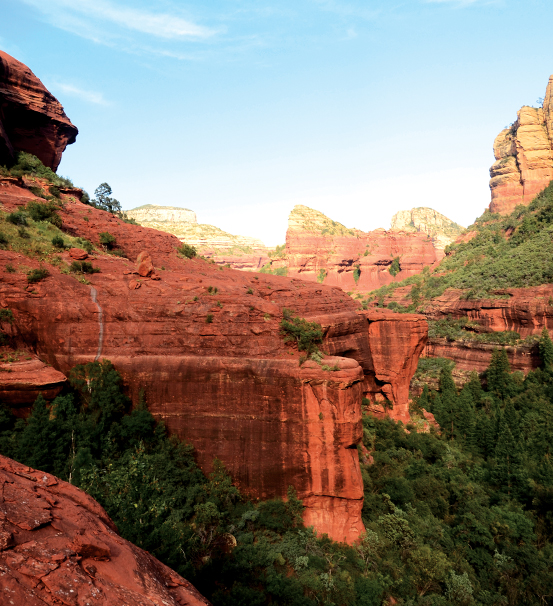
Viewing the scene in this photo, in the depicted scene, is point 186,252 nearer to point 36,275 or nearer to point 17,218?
point 17,218

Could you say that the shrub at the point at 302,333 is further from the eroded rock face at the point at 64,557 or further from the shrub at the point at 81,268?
the eroded rock face at the point at 64,557

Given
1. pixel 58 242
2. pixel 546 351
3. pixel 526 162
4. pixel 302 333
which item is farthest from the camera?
pixel 526 162

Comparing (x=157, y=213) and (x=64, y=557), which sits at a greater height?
(x=157, y=213)

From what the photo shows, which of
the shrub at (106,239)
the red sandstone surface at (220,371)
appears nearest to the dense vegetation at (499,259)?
the red sandstone surface at (220,371)

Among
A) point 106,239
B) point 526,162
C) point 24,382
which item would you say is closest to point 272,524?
point 24,382

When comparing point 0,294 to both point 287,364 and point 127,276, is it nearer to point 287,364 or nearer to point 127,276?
point 127,276

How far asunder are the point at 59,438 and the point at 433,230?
173 m

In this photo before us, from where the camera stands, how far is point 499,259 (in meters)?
73.1

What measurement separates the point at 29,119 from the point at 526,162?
354 ft

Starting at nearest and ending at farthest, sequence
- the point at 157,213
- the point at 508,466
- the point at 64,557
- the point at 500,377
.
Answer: the point at 64,557 → the point at 508,466 → the point at 500,377 → the point at 157,213

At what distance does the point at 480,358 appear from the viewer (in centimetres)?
5134

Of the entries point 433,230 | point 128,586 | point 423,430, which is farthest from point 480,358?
point 433,230

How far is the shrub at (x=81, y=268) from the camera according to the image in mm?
22859

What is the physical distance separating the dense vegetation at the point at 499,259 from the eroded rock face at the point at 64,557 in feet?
205
